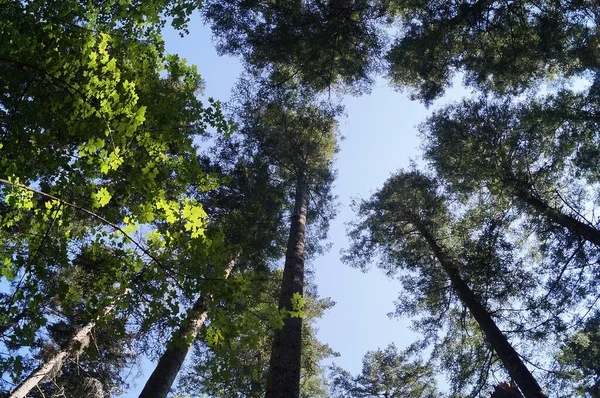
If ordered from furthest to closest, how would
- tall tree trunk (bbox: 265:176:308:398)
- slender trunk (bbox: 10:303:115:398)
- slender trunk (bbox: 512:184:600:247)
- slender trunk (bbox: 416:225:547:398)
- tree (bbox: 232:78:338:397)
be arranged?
1. tree (bbox: 232:78:338:397)
2. slender trunk (bbox: 512:184:600:247)
3. slender trunk (bbox: 416:225:547:398)
4. slender trunk (bbox: 10:303:115:398)
5. tall tree trunk (bbox: 265:176:308:398)

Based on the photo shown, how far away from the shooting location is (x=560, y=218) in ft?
33.8

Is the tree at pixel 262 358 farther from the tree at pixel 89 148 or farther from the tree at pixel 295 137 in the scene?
the tree at pixel 89 148

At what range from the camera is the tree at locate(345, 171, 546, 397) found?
11.0 meters

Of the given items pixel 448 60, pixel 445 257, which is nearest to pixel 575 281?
pixel 445 257

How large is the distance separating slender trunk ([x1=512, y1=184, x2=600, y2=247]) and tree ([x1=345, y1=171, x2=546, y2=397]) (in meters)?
1.24

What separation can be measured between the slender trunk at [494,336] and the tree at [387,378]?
3604mm

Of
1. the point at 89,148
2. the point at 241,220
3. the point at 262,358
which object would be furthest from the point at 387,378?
the point at 89,148

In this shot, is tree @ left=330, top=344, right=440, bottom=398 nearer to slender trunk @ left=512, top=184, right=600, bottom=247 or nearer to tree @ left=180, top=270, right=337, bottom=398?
tree @ left=180, top=270, right=337, bottom=398

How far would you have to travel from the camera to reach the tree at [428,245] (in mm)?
10959

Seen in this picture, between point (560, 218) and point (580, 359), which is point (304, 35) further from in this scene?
point (580, 359)

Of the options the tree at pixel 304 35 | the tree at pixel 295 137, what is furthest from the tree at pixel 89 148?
the tree at pixel 304 35

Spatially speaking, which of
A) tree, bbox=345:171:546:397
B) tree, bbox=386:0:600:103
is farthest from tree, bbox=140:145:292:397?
tree, bbox=386:0:600:103

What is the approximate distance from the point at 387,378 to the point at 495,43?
12.6m

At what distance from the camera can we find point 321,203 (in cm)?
1636
